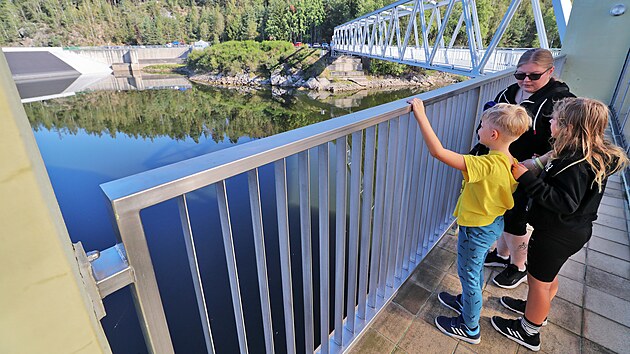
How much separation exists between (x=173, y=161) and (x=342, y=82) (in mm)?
19433

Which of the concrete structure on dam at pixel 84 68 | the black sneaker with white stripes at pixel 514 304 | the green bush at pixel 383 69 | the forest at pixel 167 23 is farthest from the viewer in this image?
the forest at pixel 167 23

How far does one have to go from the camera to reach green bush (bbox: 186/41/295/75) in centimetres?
3603

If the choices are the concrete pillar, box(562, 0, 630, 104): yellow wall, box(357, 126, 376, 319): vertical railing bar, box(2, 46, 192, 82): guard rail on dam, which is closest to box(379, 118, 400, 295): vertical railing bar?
box(357, 126, 376, 319): vertical railing bar

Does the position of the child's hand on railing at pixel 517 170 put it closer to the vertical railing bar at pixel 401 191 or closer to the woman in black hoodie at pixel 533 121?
the woman in black hoodie at pixel 533 121

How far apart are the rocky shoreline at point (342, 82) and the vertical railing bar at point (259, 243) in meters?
31.1

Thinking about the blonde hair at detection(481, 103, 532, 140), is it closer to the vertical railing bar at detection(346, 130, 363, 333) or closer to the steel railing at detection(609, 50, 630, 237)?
the vertical railing bar at detection(346, 130, 363, 333)

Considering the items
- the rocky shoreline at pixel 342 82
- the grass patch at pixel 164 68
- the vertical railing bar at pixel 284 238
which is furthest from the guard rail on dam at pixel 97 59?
the vertical railing bar at pixel 284 238

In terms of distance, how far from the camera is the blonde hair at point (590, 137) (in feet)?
4.20

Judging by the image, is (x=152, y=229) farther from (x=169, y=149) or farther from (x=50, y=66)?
(x=50, y=66)

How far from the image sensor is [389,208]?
1.63m

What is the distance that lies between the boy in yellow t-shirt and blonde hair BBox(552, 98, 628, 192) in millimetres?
151

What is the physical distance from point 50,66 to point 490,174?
56727mm

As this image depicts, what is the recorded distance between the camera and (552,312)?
1809 millimetres

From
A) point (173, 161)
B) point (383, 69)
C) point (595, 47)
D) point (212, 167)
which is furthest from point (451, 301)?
point (383, 69)
